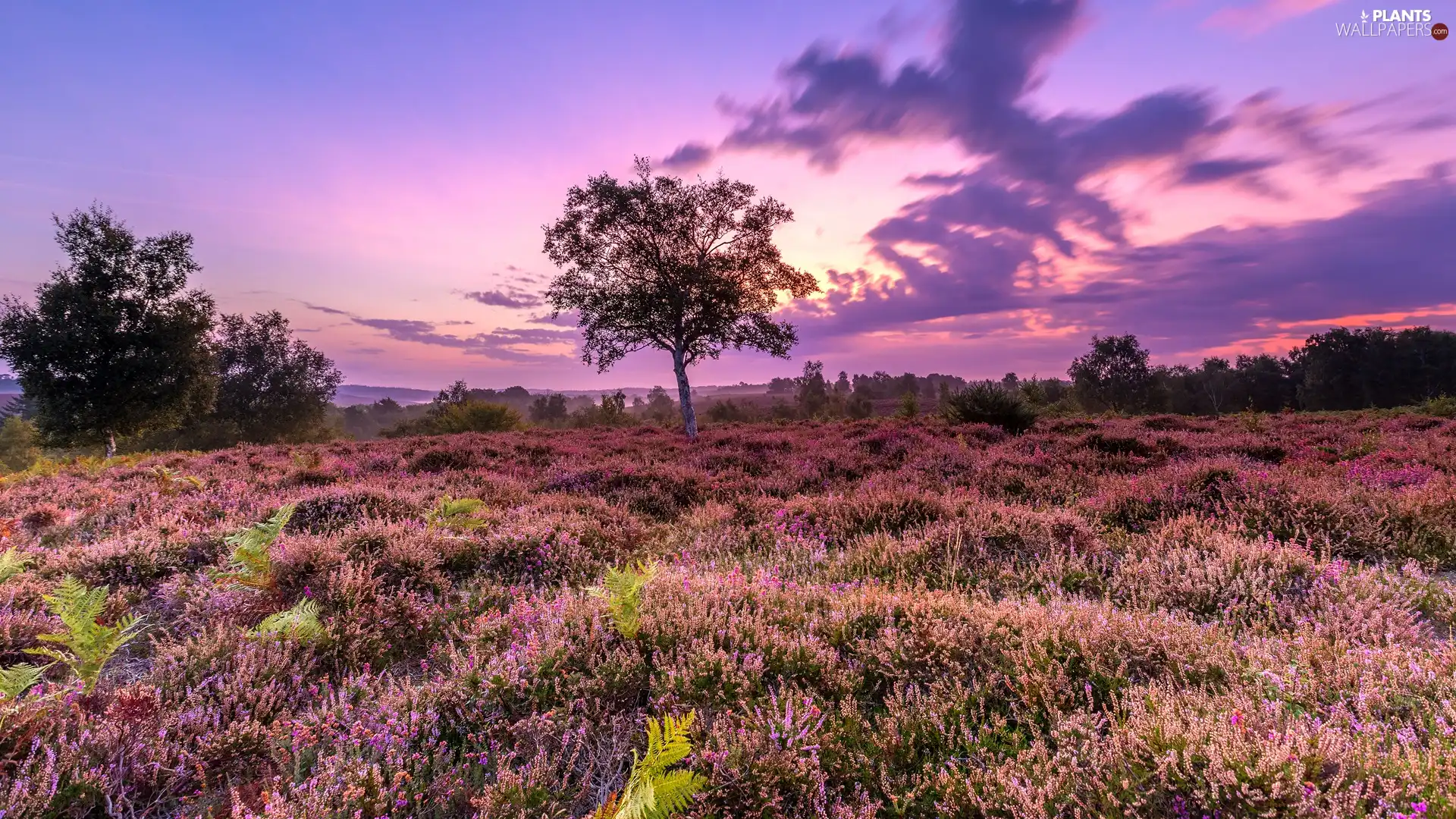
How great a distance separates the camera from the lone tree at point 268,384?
147 ft

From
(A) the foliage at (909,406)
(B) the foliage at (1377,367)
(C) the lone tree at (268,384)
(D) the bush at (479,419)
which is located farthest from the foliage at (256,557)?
(B) the foliage at (1377,367)

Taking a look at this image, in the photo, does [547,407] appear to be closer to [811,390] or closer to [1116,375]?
[811,390]

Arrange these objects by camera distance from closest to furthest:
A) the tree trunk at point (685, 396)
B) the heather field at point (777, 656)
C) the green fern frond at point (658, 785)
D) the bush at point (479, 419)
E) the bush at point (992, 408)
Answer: the green fern frond at point (658, 785)
the heather field at point (777, 656)
the bush at point (992, 408)
the tree trunk at point (685, 396)
the bush at point (479, 419)

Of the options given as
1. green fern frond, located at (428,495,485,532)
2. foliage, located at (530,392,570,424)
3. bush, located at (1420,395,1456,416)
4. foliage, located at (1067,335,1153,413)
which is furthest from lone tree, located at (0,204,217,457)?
foliage, located at (1067,335,1153,413)

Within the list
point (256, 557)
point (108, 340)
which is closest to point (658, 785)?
point (256, 557)

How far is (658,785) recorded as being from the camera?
2.07m

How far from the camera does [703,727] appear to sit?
9.26 feet

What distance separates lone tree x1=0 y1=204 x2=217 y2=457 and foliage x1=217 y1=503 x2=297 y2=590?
27904mm

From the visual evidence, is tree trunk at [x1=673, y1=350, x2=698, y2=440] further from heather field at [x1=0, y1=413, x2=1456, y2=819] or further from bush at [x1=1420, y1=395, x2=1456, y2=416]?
bush at [x1=1420, y1=395, x2=1456, y2=416]

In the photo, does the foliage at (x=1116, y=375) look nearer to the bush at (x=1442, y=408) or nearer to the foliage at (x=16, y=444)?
the bush at (x=1442, y=408)

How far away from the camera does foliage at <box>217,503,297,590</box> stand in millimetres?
4453

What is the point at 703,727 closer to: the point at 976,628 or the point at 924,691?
Result: the point at 924,691

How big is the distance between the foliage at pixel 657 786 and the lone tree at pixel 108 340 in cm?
3285

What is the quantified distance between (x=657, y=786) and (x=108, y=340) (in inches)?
1323
